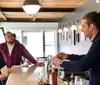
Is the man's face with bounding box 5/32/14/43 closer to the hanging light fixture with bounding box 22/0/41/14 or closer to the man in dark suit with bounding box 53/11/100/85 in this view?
the hanging light fixture with bounding box 22/0/41/14

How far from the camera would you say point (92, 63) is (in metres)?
2.01

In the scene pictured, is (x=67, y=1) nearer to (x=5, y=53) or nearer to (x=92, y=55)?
(x=5, y=53)

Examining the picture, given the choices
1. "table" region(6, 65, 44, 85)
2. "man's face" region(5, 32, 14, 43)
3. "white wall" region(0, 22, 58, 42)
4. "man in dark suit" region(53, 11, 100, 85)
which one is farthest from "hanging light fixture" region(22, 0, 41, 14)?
"white wall" region(0, 22, 58, 42)

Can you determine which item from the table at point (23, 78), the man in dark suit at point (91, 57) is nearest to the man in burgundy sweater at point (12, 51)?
the table at point (23, 78)

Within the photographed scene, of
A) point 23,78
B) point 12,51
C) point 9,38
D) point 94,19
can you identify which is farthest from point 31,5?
point 94,19

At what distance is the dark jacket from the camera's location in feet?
6.56

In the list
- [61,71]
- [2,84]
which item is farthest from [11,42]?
[61,71]

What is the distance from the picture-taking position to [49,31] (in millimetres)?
11703

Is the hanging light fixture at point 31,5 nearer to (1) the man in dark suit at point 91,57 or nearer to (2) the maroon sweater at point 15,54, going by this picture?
(2) the maroon sweater at point 15,54

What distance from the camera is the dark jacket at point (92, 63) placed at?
6.56 feet

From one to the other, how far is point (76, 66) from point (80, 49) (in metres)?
5.08

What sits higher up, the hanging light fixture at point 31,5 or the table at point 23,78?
the hanging light fixture at point 31,5

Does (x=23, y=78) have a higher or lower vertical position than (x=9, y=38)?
lower

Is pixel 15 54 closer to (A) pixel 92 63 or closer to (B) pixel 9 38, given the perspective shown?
(B) pixel 9 38
